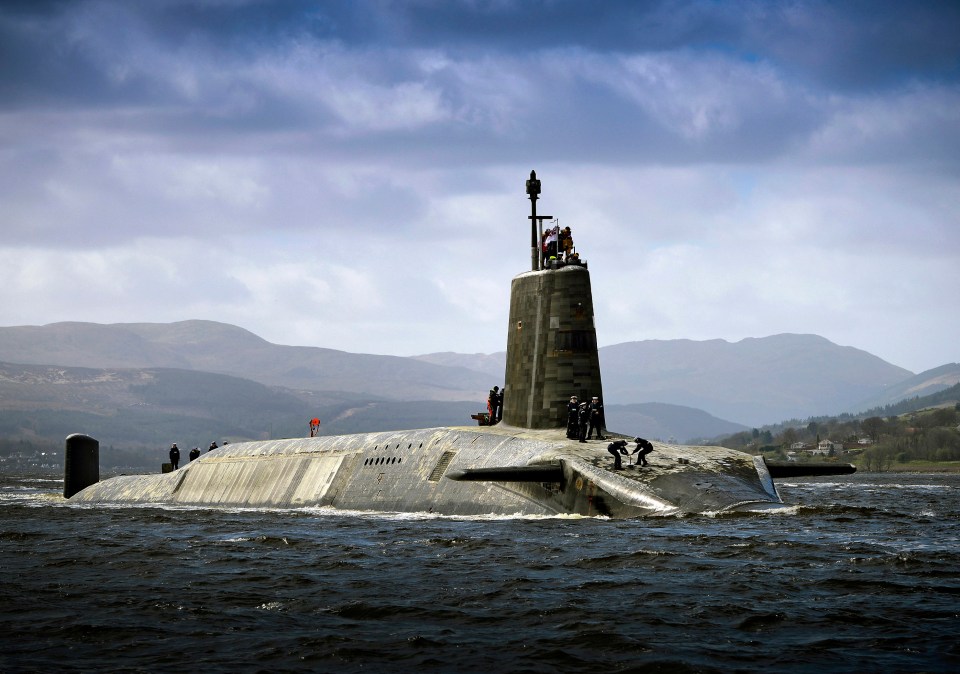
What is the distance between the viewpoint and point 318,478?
33625mm

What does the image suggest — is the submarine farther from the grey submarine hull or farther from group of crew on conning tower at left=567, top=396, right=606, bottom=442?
group of crew on conning tower at left=567, top=396, right=606, bottom=442

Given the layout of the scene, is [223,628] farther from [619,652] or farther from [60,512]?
[60,512]

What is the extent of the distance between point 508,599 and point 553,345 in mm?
14870

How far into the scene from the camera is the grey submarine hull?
22.9 meters

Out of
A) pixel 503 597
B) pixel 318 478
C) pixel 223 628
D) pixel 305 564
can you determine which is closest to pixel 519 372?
pixel 318 478

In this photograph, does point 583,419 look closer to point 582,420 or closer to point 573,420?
point 582,420

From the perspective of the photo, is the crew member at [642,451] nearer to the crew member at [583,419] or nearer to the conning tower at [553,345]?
the crew member at [583,419]

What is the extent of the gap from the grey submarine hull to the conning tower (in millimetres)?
833

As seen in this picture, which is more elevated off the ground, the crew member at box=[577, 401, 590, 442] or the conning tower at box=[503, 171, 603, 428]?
the conning tower at box=[503, 171, 603, 428]

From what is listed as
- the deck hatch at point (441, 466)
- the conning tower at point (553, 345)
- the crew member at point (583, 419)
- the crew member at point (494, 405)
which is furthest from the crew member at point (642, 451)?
the crew member at point (494, 405)

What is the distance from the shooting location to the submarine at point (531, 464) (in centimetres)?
2312

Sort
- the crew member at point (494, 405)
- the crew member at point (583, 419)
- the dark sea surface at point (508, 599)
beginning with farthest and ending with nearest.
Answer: the crew member at point (494, 405)
the crew member at point (583, 419)
the dark sea surface at point (508, 599)

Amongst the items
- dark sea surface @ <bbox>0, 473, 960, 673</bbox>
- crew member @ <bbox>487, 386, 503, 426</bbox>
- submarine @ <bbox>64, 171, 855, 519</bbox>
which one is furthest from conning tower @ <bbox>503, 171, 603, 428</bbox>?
dark sea surface @ <bbox>0, 473, 960, 673</bbox>

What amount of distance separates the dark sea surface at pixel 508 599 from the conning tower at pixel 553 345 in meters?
6.11
